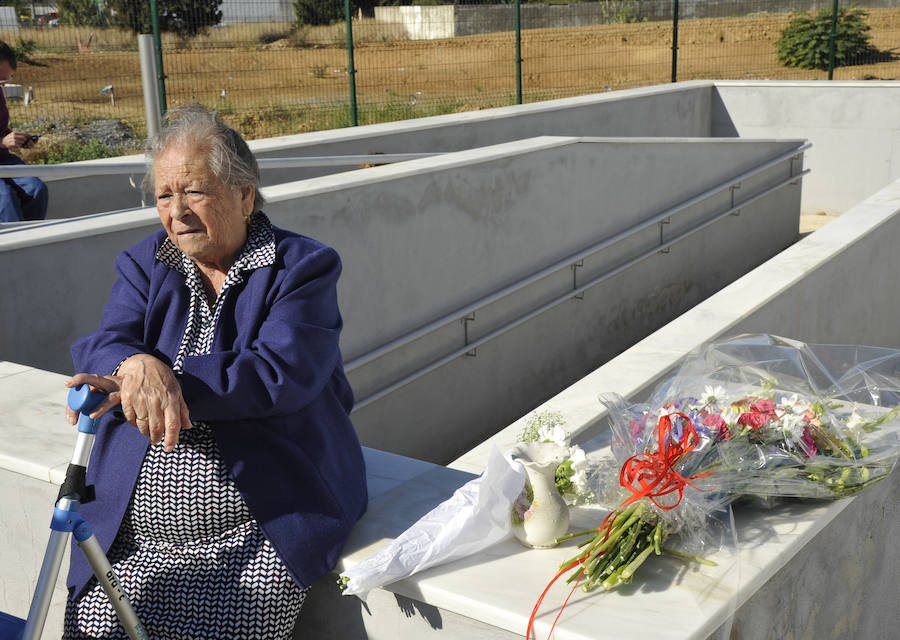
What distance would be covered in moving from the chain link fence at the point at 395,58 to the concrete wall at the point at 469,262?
411 cm

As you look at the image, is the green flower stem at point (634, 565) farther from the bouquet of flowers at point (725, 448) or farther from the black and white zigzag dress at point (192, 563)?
the black and white zigzag dress at point (192, 563)

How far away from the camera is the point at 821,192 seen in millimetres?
13445

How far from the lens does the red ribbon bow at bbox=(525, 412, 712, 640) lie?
211 cm

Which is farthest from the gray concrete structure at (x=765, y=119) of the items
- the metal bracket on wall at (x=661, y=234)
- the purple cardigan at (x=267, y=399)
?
the purple cardigan at (x=267, y=399)

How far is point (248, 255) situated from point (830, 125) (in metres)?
12.4

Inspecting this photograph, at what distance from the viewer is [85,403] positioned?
194 centimetres

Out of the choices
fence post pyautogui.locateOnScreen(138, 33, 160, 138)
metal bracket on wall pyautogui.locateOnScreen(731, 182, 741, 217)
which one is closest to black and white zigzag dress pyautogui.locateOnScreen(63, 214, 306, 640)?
fence post pyautogui.locateOnScreen(138, 33, 160, 138)

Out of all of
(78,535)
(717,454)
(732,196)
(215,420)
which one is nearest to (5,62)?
(215,420)

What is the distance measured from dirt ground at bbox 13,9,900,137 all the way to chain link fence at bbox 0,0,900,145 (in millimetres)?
57

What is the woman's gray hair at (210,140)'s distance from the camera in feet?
7.22

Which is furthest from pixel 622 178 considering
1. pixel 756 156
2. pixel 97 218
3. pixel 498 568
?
pixel 498 568

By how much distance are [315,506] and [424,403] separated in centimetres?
469

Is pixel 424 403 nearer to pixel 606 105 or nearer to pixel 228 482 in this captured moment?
pixel 228 482

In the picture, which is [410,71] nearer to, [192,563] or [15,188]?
[15,188]
